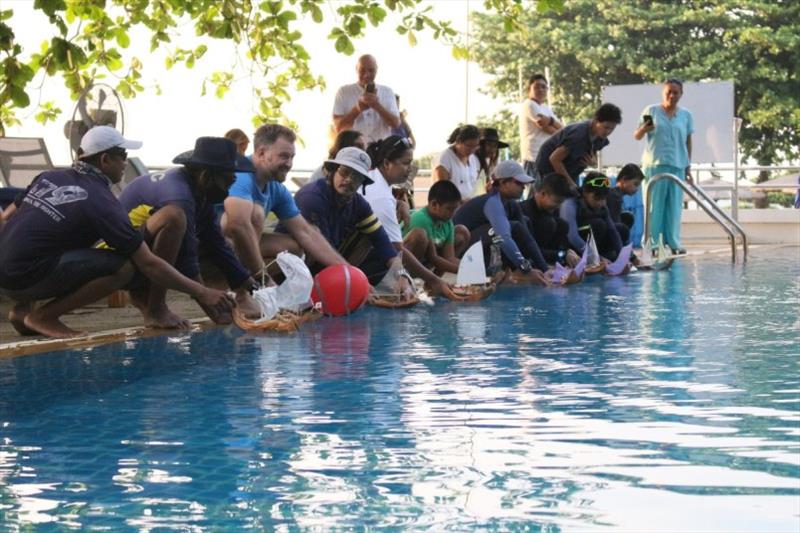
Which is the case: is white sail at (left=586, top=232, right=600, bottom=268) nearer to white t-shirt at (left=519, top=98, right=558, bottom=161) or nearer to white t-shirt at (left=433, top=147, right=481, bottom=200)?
white t-shirt at (left=433, top=147, right=481, bottom=200)

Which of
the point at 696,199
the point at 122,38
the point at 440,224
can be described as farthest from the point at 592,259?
the point at 122,38

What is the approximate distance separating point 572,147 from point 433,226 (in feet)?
9.23

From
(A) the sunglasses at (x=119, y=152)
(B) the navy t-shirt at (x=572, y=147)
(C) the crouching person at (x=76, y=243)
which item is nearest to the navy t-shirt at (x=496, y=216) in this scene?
(B) the navy t-shirt at (x=572, y=147)

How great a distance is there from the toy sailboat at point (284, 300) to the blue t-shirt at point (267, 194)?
693mm

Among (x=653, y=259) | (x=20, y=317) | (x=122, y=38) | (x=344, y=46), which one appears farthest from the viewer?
(x=653, y=259)

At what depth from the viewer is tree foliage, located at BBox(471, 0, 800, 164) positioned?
4344 cm

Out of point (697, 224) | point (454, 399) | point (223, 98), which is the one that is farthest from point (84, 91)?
point (697, 224)

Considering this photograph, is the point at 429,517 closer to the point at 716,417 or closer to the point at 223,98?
the point at 716,417

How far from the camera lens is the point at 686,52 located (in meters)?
44.4

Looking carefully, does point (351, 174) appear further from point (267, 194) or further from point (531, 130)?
Answer: point (531, 130)

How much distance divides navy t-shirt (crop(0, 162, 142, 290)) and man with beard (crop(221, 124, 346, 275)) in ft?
3.55

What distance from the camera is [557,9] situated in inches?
396

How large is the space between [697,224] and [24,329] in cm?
1990

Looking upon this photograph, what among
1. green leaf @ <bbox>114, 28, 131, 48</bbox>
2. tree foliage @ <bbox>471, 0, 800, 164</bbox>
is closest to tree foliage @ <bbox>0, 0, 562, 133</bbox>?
green leaf @ <bbox>114, 28, 131, 48</bbox>
